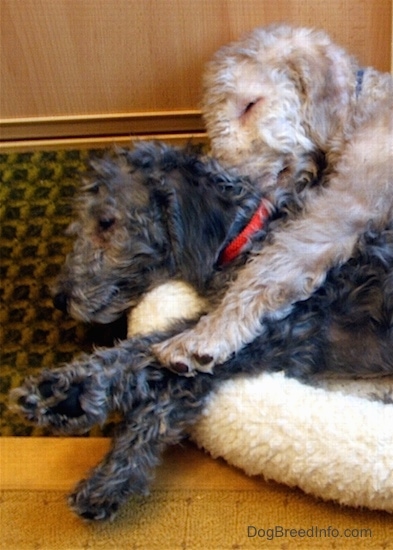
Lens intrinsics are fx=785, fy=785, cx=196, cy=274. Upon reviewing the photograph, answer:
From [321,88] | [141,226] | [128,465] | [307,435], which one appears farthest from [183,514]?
[321,88]

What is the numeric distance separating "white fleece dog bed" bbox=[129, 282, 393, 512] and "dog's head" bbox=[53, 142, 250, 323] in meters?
0.27

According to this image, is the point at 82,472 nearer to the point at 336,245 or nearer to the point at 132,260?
the point at 132,260

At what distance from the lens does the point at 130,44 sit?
77.4 inches

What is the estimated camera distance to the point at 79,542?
1.28 m

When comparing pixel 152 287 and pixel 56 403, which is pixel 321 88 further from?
pixel 56 403

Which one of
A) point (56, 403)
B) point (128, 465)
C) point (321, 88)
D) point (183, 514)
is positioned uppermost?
point (321, 88)

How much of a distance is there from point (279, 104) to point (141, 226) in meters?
0.43

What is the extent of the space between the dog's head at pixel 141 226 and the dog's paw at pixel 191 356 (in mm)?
181

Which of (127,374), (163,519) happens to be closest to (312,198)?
(127,374)

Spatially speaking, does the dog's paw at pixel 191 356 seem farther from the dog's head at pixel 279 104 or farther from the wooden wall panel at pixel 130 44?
the wooden wall panel at pixel 130 44

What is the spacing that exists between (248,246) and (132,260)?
0.72ft

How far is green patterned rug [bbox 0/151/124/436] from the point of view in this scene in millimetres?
1652

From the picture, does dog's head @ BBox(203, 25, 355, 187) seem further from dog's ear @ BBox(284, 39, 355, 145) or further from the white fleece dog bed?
the white fleece dog bed

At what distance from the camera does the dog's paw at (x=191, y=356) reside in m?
1.30
